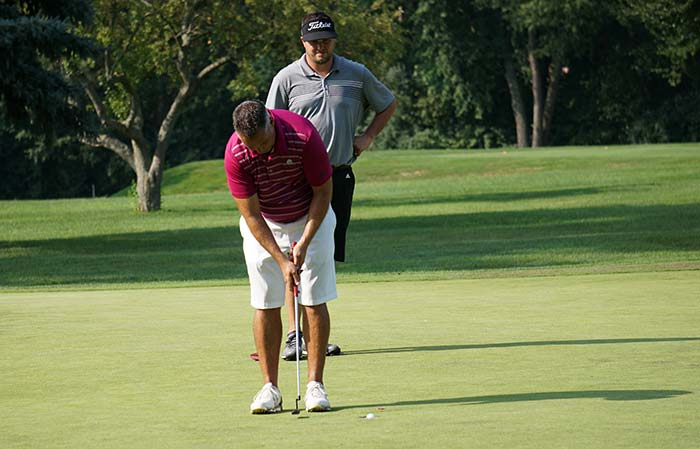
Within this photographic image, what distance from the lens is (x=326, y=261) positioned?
7.07m

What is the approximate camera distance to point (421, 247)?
23141mm

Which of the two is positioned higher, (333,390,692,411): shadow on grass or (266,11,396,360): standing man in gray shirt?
(266,11,396,360): standing man in gray shirt

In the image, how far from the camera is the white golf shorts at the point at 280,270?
702 cm

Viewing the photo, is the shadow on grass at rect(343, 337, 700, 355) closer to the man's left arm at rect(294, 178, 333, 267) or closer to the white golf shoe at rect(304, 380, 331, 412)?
the man's left arm at rect(294, 178, 333, 267)

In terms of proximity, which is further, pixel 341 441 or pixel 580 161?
pixel 580 161

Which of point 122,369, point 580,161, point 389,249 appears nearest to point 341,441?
point 122,369

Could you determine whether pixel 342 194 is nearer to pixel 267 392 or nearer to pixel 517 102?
pixel 267 392

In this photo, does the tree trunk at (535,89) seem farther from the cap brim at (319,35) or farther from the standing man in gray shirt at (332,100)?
the cap brim at (319,35)

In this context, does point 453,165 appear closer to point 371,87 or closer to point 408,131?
point 408,131

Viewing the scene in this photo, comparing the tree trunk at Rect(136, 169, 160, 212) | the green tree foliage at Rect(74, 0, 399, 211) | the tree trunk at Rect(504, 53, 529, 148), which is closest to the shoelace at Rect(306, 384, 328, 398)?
the green tree foliage at Rect(74, 0, 399, 211)

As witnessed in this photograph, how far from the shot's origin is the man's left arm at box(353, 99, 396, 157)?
920 centimetres

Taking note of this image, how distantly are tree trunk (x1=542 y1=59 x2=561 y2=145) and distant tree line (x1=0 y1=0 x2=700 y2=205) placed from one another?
88 millimetres

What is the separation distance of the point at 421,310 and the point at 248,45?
24.1 m

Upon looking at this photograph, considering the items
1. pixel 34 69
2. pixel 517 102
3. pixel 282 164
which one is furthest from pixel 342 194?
pixel 517 102
